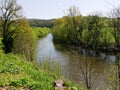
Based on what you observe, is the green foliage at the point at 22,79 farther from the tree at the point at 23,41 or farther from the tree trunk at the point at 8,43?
the tree trunk at the point at 8,43

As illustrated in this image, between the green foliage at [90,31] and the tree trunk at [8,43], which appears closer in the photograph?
the tree trunk at [8,43]

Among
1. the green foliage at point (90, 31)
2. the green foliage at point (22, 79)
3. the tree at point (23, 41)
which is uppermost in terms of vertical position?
the green foliage at point (22, 79)

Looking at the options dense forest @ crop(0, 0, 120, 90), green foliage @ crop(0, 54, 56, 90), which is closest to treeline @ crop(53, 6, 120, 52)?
dense forest @ crop(0, 0, 120, 90)

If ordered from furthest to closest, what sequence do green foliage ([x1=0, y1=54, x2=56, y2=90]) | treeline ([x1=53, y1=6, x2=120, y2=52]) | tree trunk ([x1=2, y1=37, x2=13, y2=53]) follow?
treeline ([x1=53, y1=6, x2=120, y2=52])
tree trunk ([x1=2, y1=37, x2=13, y2=53])
green foliage ([x1=0, y1=54, x2=56, y2=90])

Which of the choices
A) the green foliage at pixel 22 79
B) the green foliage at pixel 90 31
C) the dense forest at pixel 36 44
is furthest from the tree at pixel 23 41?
the green foliage at pixel 90 31

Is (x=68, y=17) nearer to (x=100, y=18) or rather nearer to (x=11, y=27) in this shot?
(x=100, y=18)

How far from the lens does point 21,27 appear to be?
33344mm

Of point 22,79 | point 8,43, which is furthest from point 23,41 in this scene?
point 22,79

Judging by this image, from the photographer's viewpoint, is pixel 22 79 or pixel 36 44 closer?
pixel 22 79

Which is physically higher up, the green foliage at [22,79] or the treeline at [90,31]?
the green foliage at [22,79]

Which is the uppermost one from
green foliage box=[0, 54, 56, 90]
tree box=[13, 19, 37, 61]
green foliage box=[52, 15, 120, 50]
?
green foliage box=[0, 54, 56, 90]

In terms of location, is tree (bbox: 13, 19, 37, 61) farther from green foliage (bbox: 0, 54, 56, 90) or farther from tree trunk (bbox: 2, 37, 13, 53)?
green foliage (bbox: 0, 54, 56, 90)

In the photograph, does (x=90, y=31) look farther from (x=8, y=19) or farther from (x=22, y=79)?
(x=22, y=79)

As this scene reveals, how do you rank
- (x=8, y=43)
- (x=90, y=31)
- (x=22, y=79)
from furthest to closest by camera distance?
(x=90, y=31)
(x=8, y=43)
(x=22, y=79)
